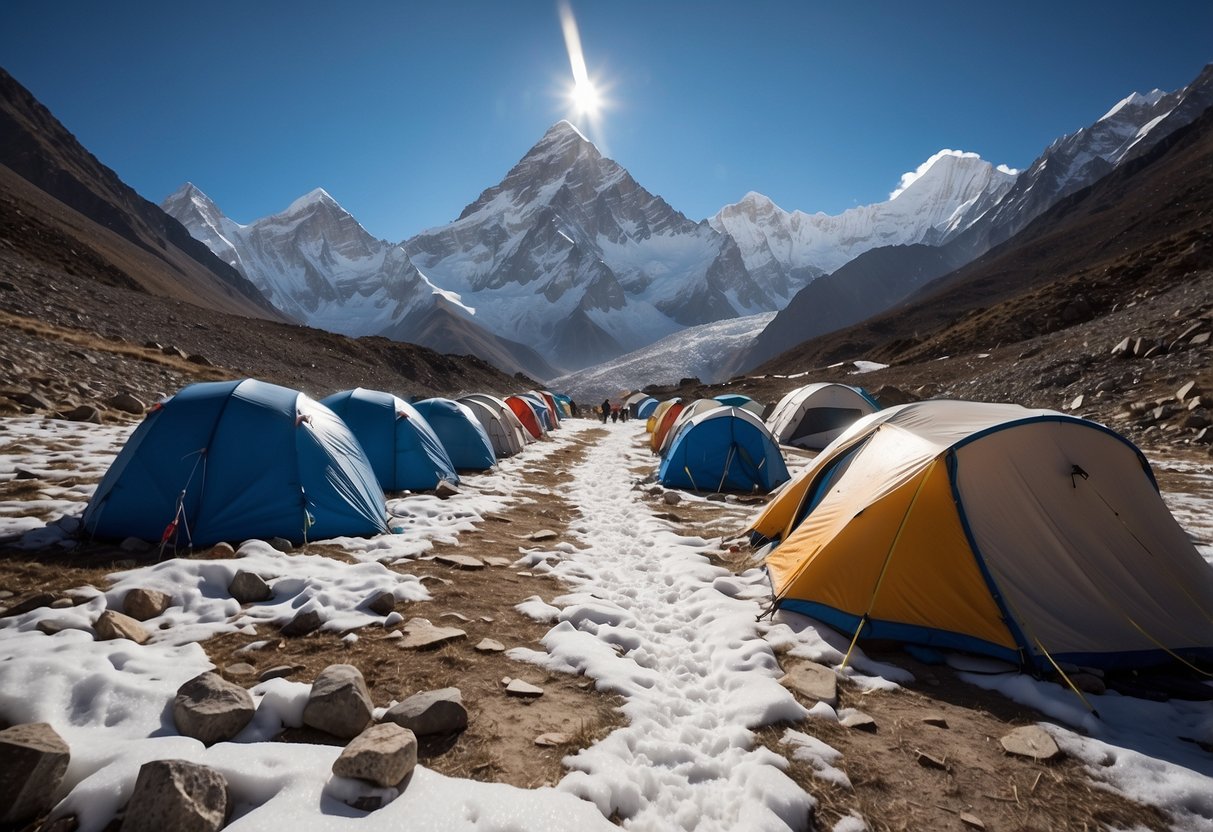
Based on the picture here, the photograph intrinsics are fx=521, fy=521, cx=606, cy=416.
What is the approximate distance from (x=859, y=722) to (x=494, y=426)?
16.0 meters

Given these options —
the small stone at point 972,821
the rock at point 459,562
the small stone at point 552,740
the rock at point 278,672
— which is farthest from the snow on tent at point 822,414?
the rock at point 278,672

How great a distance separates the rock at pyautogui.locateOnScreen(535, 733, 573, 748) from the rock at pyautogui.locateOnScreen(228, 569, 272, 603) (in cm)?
373

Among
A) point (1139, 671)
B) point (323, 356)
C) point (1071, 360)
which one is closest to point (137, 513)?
point (1139, 671)

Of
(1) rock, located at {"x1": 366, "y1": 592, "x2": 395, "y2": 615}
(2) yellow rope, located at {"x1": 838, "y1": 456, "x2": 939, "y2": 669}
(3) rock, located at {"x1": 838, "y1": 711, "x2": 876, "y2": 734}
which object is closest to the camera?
(3) rock, located at {"x1": 838, "y1": 711, "x2": 876, "y2": 734}

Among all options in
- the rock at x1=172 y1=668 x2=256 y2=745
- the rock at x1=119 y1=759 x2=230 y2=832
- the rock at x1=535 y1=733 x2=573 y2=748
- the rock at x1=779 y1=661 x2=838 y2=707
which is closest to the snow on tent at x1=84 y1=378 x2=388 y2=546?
the rock at x1=172 y1=668 x2=256 y2=745

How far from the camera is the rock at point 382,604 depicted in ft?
18.0

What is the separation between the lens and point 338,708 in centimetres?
350

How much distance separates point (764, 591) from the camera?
6.65 metres

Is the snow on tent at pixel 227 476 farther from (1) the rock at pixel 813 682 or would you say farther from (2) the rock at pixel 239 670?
(1) the rock at pixel 813 682

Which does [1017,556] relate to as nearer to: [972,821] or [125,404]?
[972,821]

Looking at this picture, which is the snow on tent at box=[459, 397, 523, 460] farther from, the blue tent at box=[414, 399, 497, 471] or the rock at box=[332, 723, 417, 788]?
the rock at box=[332, 723, 417, 788]

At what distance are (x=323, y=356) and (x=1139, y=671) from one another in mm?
59511

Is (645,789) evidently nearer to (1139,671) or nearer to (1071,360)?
(1139,671)

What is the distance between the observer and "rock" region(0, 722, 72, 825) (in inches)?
100
